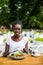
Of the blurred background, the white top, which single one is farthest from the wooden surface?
the blurred background

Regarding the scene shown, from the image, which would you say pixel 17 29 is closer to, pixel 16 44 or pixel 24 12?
pixel 16 44

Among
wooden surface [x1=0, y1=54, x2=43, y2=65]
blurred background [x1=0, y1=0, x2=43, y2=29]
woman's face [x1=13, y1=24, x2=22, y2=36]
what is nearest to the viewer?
wooden surface [x1=0, y1=54, x2=43, y2=65]

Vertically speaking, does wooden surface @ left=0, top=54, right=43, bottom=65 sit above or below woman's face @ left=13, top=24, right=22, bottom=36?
below

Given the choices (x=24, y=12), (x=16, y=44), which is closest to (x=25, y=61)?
(x=16, y=44)

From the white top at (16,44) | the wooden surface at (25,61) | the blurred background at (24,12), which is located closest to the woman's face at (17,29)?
the white top at (16,44)

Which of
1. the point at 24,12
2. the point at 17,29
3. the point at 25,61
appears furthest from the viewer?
the point at 24,12

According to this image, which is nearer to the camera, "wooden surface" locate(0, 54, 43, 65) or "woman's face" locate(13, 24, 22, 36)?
"wooden surface" locate(0, 54, 43, 65)

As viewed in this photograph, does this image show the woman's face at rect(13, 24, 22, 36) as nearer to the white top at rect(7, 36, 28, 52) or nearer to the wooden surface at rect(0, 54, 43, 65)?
the white top at rect(7, 36, 28, 52)

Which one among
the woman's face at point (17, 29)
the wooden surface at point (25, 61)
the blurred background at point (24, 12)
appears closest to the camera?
the wooden surface at point (25, 61)

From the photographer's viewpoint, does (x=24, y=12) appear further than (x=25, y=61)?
Yes

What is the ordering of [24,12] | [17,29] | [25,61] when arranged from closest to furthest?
[25,61]
[17,29]
[24,12]

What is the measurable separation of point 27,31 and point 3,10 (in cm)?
60

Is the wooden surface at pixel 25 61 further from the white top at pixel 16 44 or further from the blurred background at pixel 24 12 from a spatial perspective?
the blurred background at pixel 24 12

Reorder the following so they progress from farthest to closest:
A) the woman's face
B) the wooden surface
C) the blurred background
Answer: the blurred background < the woman's face < the wooden surface
